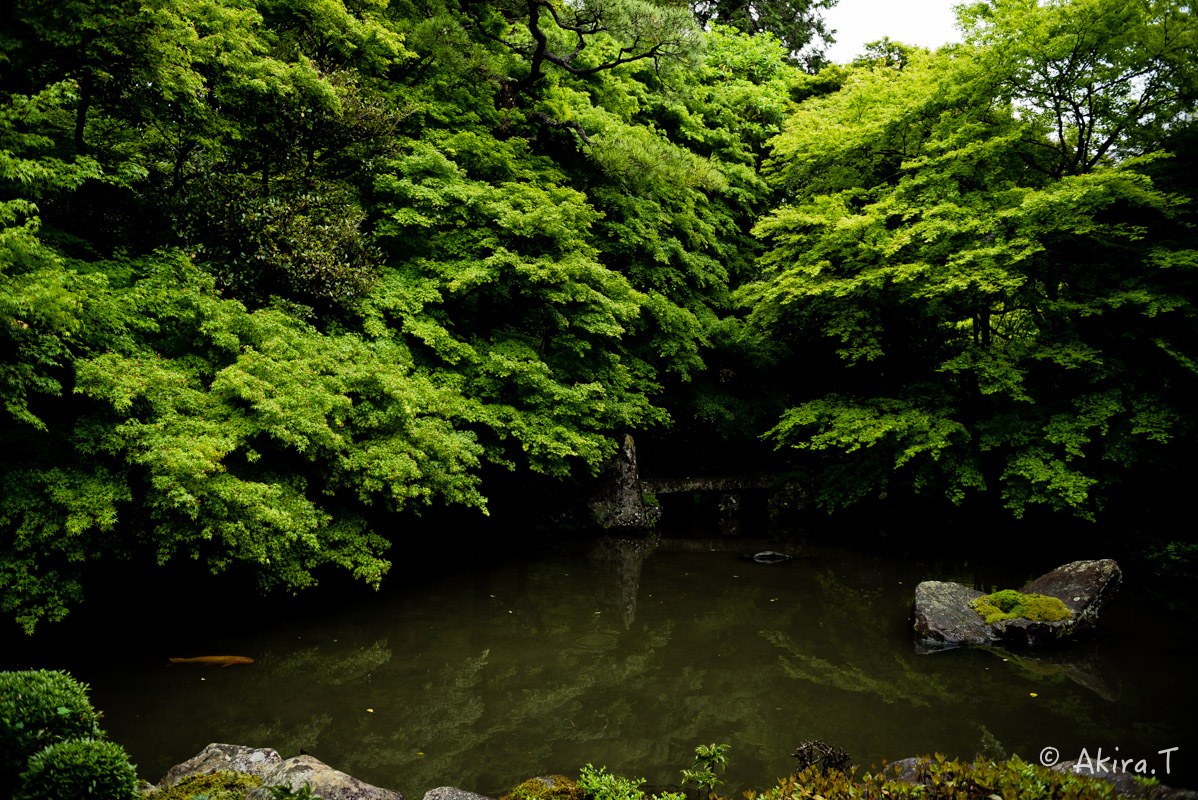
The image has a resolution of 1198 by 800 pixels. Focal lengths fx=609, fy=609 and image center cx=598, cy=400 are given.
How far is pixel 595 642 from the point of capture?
25.5 feet

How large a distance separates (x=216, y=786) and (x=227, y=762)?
1.53ft

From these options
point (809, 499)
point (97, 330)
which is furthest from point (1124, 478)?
point (97, 330)

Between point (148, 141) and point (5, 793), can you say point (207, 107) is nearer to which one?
point (148, 141)

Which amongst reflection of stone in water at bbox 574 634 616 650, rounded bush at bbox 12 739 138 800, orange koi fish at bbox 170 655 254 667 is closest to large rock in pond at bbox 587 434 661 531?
reflection of stone in water at bbox 574 634 616 650

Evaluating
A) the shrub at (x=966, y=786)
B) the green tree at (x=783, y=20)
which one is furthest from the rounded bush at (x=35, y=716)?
the green tree at (x=783, y=20)

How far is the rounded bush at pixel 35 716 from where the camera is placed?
302 centimetres

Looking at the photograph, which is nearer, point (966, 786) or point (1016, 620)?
point (966, 786)

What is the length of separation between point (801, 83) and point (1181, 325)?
41.8ft

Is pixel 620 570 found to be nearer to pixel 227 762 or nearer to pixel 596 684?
pixel 596 684

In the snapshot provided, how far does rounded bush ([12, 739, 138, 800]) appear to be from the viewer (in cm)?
282

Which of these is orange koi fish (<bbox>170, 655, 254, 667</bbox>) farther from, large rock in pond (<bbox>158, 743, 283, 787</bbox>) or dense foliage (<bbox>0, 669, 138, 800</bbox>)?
dense foliage (<bbox>0, 669, 138, 800</bbox>)

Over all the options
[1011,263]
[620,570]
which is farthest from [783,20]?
[620,570]

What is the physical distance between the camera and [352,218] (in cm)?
875

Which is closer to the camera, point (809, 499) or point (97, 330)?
point (97, 330)
